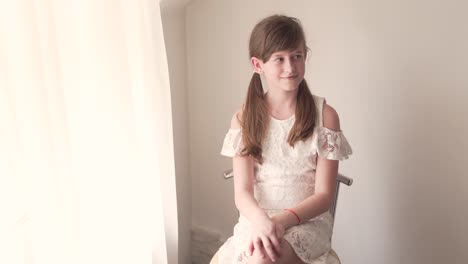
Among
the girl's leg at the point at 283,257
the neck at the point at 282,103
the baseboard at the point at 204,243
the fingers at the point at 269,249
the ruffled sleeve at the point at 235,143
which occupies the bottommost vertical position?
the baseboard at the point at 204,243

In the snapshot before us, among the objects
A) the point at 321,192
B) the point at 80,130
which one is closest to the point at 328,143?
the point at 321,192

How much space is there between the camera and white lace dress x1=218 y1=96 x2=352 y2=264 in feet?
3.69

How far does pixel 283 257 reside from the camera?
991 millimetres

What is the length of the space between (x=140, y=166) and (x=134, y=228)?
158mm

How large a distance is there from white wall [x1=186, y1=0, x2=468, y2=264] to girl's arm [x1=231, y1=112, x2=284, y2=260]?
0.48 meters

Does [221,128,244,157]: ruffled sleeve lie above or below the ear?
below

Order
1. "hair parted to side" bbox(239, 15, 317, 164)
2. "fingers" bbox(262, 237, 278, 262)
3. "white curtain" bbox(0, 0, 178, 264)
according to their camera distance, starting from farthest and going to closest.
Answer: "hair parted to side" bbox(239, 15, 317, 164) → "fingers" bbox(262, 237, 278, 262) → "white curtain" bbox(0, 0, 178, 264)

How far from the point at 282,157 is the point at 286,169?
0.04m

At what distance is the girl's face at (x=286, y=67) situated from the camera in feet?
3.55

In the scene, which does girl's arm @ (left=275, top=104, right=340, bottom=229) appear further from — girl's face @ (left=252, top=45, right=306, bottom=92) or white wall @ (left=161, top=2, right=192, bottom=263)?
white wall @ (left=161, top=2, right=192, bottom=263)

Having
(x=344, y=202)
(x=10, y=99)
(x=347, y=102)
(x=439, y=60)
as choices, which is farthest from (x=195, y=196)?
(x=10, y=99)

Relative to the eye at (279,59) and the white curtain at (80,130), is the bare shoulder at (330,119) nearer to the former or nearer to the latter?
the eye at (279,59)

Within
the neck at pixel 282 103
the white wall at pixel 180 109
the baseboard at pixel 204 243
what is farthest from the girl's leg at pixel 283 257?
the baseboard at pixel 204 243

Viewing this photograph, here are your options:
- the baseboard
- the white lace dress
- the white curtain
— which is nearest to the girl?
the white lace dress
